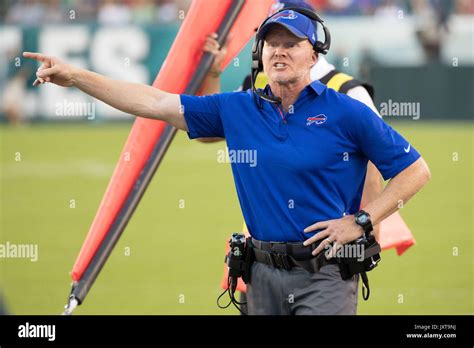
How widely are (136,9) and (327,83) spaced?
71.3 feet

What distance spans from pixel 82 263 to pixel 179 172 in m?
13.4

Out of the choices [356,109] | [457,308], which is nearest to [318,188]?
[356,109]

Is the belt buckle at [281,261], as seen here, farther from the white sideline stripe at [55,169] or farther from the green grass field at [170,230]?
the white sideline stripe at [55,169]

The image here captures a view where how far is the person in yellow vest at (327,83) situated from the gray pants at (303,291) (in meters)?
0.58

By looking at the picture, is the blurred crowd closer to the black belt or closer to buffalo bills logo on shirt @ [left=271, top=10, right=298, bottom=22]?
buffalo bills logo on shirt @ [left=271, top=10, right=298, bottom=22]

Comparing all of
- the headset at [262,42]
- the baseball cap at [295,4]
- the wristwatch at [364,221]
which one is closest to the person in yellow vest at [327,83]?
the baseball cap at [295,4]

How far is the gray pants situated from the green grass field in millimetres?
4753

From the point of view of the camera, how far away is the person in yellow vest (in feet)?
19.7

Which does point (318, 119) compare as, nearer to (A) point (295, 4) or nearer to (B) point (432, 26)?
(A) point (295, 4)

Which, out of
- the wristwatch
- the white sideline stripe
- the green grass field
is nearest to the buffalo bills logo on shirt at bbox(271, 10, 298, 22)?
the wristwatch

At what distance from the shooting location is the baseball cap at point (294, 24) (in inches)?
209

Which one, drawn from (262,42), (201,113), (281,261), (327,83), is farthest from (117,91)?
(327,83)

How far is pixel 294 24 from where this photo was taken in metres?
5.32
